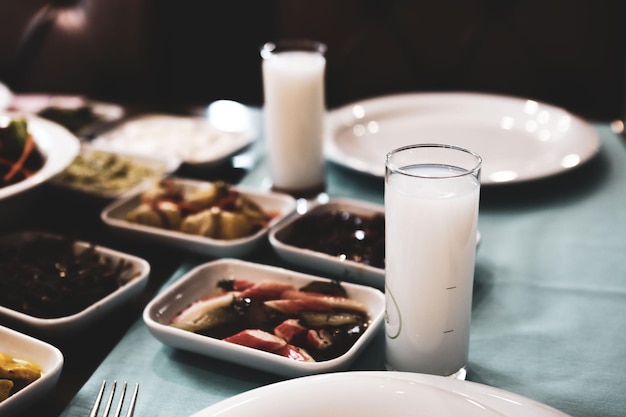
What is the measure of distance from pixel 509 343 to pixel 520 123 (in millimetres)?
781

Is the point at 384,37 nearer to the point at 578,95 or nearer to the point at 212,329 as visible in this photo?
the point at 578,95

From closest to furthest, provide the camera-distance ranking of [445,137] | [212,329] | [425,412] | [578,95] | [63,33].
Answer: [425,412] → [212,329] → [445,137] → [578,95] → [63,33]

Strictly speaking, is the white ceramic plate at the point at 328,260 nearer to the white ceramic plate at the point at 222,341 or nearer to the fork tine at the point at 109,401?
the white ceramic plate at the point at 222,341

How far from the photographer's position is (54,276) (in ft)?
3.13

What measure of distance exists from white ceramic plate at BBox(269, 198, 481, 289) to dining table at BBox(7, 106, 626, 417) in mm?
30

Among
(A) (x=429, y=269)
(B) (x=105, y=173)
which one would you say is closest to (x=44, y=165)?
(B) (x=105, y=173)

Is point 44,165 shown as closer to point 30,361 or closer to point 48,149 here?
point 48,149

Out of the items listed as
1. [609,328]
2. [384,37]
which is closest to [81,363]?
[609,328]

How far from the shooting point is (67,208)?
4.21ft

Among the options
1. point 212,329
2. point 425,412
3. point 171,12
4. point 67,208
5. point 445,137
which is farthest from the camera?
point 171,12

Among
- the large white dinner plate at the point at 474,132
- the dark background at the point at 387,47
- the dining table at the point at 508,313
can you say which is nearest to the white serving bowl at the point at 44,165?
the dining table at the point at 508,313

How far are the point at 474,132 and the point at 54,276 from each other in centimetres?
93

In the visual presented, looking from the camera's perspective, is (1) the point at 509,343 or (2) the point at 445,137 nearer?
(1) the point at 509,343

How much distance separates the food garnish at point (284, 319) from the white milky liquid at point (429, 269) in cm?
7
